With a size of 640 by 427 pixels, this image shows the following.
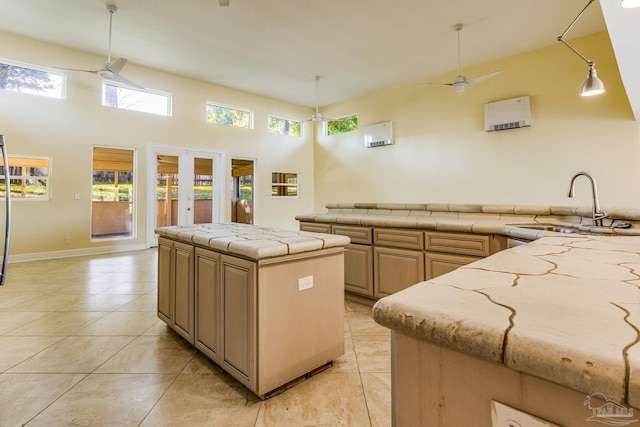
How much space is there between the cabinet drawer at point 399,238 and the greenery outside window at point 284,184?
18.5 feet

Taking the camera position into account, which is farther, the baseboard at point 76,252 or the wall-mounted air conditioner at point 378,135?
the wall-mounted air conditioner at point 378,135

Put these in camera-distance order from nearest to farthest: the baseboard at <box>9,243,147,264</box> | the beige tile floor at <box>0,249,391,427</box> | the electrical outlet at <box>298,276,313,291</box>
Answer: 1. the beige tile floor at <box>0,249,391,427</box>
2. the electrical outlet at <box>298,276,313,291</box>
3. the baseboard at <box>9,243,147,264</box>

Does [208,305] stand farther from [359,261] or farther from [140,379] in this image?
[359,261]

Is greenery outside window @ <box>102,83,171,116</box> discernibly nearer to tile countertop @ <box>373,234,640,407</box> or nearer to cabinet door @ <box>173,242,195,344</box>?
cabinet door @ <box>173,242,195,344</box>

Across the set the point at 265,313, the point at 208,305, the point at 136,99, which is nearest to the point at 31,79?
the point at 136,99

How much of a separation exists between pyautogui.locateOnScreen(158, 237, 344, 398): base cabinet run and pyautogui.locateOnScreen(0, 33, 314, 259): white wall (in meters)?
4.90

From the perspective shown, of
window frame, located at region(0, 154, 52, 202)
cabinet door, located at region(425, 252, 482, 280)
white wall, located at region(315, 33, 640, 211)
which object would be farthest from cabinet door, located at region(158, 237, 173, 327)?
white wall, located at region(315, 33, 640, 211)

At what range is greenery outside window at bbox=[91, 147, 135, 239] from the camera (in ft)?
20.3

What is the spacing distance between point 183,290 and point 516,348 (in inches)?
85.5

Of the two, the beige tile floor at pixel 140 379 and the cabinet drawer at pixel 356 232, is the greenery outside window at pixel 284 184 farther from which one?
the beige tile floor at pixel 140 379

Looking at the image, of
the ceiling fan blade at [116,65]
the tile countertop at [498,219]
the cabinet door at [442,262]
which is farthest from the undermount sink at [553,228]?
the ceiling fan blade at [116,65]

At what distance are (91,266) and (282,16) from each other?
4851 mm

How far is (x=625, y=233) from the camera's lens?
70.0 inches

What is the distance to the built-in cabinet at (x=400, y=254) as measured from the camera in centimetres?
241
